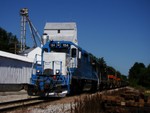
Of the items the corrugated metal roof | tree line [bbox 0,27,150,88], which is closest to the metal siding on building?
tree line [bbox 0,27,150,88]

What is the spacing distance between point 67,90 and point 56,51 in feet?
11.1

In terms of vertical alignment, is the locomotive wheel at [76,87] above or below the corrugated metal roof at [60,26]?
below

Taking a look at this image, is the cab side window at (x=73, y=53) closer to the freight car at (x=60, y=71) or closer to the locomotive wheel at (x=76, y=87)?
the freight car at (x=60, y=71)

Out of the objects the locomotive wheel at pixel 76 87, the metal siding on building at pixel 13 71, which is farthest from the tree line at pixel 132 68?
the locomotive wheel at pixel 76 87

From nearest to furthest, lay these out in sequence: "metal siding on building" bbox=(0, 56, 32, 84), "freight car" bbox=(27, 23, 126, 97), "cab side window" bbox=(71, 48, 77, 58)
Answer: "freight car" bbox=(27, 23, 126, 97) → "cab side window" bbox=(71, 48, 77, 58) → "metal siding on building" bbox=(0, 56, 32, 84)

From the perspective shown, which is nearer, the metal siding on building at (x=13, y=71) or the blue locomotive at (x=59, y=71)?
the blue locomotive at (x=59, y=71)

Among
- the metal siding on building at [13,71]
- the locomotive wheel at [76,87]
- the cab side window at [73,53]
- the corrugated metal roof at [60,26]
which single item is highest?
the corrugated metal roof at [60,26]

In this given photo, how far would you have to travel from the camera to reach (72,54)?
2095 centimetres

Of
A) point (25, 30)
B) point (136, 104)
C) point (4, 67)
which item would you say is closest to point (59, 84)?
point (136, 104)

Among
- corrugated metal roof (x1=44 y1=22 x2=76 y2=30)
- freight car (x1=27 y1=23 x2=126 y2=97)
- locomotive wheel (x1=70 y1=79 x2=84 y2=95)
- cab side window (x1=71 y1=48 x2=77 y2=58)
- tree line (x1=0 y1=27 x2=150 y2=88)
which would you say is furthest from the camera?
tree line (x1=0 y1=27 x2=150 y2=88)

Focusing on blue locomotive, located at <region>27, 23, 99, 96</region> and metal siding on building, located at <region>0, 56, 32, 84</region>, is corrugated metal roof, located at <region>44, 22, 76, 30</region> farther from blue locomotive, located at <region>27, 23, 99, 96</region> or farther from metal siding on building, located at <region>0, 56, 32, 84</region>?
blue locomotive, located at <region>27, 23, 99, 96</region>

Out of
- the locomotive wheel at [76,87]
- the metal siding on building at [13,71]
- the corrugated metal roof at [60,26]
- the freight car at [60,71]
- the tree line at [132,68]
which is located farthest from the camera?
the tree line at [132,68]

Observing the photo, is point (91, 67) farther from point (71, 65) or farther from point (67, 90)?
point (67, 90)

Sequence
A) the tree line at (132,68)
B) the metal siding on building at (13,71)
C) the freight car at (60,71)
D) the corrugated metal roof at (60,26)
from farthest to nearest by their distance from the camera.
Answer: the tree line at (132,68) < the corrugated metal roof at (60,26) < the metal siding on building at (13,71) < the freight car at (60,71)
